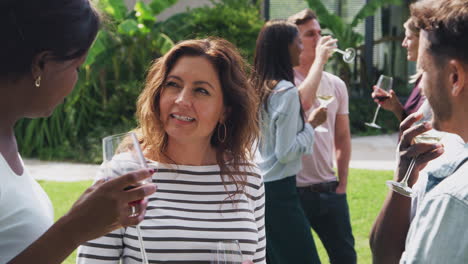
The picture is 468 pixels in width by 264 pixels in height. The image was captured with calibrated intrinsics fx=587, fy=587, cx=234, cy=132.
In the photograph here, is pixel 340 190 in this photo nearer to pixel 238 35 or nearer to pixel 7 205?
pixel 7 205

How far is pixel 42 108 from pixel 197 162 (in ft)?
4.27

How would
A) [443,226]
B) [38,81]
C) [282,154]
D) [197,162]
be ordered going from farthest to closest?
[282,154], [197,162], [38,81], [443,226]

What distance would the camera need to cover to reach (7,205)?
1748 millimetres

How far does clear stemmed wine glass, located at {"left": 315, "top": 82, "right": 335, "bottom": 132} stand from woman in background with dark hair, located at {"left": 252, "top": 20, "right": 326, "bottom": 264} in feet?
1.32

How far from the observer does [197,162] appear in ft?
9.96

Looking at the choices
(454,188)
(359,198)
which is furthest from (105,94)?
(454,188)

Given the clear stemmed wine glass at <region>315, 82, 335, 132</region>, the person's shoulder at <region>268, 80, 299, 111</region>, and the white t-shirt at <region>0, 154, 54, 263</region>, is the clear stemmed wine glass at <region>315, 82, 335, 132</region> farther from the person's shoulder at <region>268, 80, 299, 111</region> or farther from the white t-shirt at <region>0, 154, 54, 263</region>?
the white t-shirt at <region>0, 154, 54, 263</region>

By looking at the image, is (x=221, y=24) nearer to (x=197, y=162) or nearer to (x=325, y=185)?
(x=325, y=185)

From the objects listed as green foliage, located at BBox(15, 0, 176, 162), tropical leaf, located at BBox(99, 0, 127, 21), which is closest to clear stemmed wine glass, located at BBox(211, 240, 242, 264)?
green foliage, located at BBox(15, 0, 176, 162)

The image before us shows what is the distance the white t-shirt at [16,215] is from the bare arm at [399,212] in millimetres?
1342

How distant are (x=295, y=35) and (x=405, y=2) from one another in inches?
510

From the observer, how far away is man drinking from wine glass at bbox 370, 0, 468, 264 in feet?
4.91

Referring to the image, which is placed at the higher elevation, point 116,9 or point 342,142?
point 116,9

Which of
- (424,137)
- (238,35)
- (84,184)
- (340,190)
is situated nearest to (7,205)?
(424,137)
